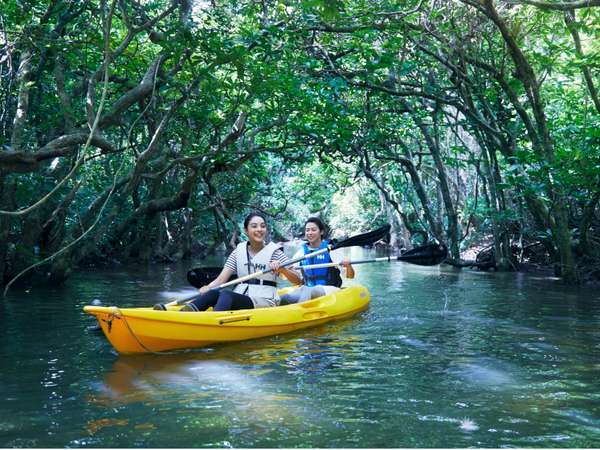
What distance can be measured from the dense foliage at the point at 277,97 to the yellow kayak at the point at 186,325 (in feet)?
5.62

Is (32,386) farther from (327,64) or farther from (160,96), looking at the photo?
(327,64)

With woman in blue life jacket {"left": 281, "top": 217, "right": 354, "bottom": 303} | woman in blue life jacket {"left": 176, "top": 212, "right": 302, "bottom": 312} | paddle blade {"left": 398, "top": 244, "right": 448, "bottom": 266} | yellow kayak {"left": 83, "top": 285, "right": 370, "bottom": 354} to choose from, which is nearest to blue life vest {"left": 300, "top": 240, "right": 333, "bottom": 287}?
woman in blue life jacket {"left": 281, "top": 217, "right": 354, "bottom": 303}

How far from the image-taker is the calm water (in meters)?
3.47

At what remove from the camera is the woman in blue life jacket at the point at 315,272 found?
7.45 metres

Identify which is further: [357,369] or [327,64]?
[327,64]

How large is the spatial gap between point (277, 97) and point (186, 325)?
631 cm

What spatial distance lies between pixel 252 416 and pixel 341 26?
7516 millimetres

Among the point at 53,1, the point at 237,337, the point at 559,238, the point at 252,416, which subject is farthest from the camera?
the point at 559,238

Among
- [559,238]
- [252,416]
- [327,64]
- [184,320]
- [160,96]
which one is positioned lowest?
[252,416]

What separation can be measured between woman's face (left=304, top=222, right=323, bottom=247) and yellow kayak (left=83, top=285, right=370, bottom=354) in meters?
1.06

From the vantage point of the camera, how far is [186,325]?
219 inches

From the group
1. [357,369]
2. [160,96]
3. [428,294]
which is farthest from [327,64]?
[357,369]

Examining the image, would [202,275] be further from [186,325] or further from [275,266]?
[186,325]

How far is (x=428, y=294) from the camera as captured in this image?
34.2 ft
